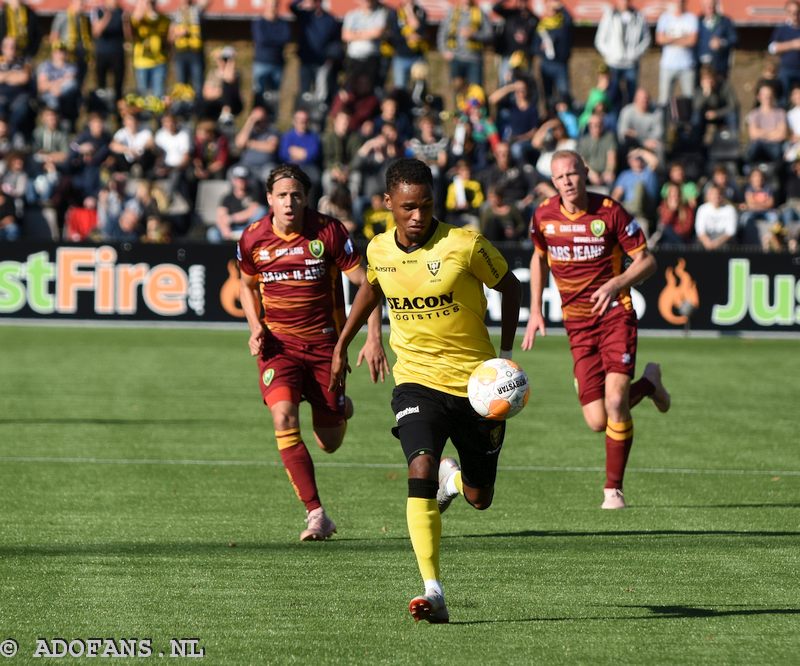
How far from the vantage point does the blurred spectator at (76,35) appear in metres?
29.3

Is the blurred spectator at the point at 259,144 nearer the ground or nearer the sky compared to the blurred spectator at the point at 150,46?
nearer the ground

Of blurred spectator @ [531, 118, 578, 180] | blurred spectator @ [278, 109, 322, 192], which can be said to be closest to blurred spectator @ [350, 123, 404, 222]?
blurred spectator @ [278, 109, 322, 192]

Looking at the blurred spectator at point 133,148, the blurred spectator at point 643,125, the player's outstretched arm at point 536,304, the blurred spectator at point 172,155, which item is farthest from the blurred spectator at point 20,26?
the player's outstretched arm at point 536,304

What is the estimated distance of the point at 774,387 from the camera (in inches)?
730

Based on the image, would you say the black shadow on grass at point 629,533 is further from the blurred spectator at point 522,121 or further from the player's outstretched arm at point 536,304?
the blurred spectator at point 522,121

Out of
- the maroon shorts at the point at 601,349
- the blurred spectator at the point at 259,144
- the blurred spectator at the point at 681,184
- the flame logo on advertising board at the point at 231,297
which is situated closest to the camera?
the maroon shorts at the point at 601,349

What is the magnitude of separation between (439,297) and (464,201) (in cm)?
1802

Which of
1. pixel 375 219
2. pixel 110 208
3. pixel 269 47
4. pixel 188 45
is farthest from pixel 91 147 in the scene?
pixel 375 219

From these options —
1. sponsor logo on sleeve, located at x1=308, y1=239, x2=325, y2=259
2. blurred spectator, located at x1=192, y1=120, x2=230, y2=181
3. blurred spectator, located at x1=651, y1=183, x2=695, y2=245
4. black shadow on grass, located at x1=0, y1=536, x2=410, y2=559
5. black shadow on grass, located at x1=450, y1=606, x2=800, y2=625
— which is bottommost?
black shadow on grass, located at x1=0, y1=536, x2=410, y2=559

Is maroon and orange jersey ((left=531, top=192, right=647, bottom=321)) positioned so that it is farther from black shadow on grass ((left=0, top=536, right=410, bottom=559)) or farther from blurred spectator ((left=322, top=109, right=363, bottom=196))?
blurred spectator ((left=322, top=109, right=363, bottom=196))

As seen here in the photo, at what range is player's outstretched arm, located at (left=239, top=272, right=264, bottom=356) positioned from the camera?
9766 millimetres

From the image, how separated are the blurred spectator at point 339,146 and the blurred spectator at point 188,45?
300cm

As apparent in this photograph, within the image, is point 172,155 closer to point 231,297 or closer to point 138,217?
point 138,217

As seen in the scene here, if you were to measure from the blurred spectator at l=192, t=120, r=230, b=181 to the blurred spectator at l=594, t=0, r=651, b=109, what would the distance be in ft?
23.4
